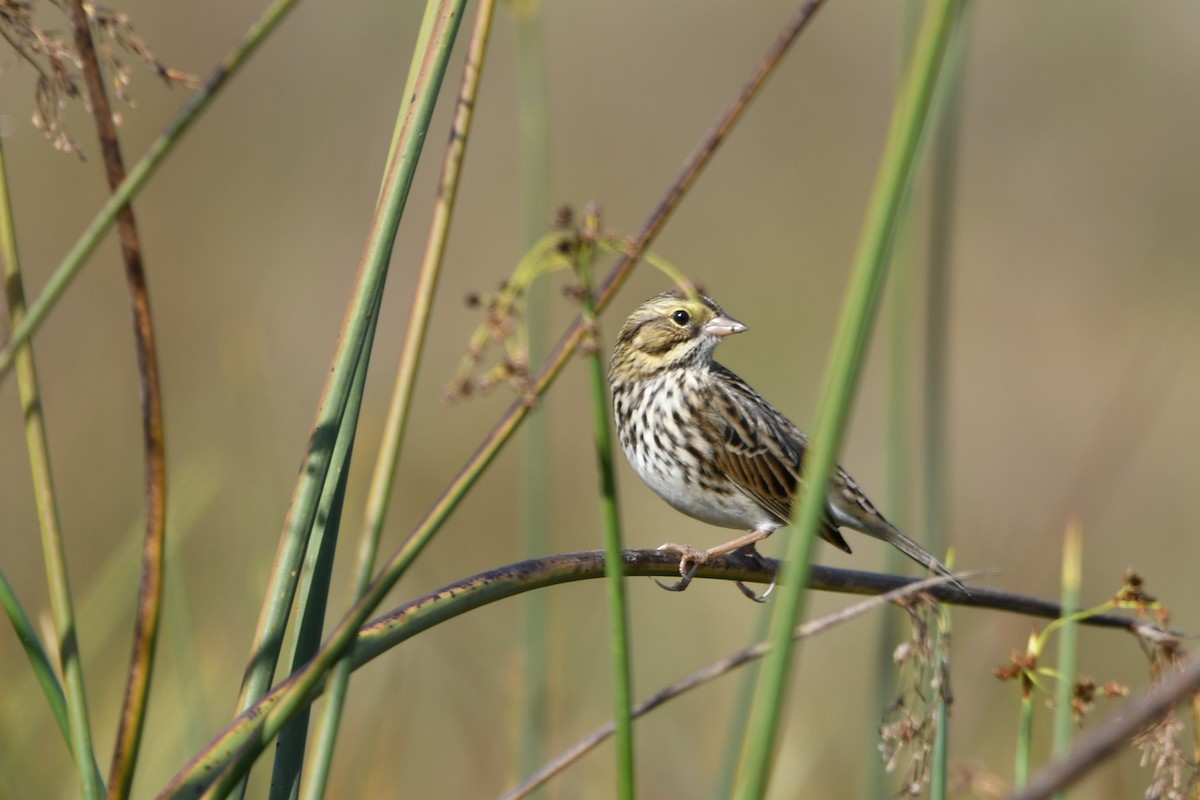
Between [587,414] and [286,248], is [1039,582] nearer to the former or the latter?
[587,414]

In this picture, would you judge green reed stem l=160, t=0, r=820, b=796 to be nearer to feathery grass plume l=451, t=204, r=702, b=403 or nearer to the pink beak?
feathery grass plume l=451, t=204, r=702, b=403

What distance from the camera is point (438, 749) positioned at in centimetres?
470

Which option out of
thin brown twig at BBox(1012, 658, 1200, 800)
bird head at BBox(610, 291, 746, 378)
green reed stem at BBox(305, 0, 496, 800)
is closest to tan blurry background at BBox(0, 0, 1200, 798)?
bird head at BBox(610, 291, 746, 378)

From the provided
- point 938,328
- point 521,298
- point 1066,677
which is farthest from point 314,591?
point 938,328

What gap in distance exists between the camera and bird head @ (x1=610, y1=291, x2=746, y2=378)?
394 cm

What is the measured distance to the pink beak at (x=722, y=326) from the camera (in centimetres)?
366

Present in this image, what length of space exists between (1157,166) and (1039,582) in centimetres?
670

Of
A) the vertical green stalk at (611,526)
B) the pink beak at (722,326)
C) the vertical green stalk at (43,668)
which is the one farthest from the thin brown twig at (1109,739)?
the pink beak at (722,326)

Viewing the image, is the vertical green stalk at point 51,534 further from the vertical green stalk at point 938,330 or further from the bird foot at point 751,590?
the vertical green stalk at point 938,330

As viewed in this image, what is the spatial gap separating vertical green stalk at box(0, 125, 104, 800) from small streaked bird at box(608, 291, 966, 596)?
7.40ft

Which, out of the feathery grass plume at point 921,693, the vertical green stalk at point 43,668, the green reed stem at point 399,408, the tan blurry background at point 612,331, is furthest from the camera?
the tan blurry background at point 612,331

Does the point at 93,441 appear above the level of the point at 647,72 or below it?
below

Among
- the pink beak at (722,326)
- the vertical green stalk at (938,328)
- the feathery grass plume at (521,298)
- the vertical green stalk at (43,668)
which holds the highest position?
the pink beak at (722,326)

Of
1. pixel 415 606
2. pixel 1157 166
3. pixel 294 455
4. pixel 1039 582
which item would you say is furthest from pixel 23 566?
pixel 1157 166
